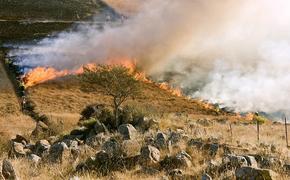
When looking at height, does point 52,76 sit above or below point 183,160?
below

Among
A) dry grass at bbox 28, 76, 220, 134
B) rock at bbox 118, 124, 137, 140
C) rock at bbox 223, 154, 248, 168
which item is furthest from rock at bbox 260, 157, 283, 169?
dry grass at bbox 28, 76, 220, 134

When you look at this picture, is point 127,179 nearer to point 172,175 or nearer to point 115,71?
point 172,175

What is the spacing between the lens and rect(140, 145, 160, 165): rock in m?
19.7

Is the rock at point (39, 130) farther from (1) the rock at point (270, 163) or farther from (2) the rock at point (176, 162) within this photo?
(1) the rock at point (270, 163)

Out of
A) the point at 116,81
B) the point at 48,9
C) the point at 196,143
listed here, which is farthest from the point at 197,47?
the point at 196,143

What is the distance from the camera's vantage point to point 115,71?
2434 inches

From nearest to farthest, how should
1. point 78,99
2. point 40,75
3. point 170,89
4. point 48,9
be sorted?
point 78,99
point 170,89
point 40,75
point 48,9

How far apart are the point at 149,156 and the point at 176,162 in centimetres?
116

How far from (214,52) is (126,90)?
78994 mm

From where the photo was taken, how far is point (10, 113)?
85.1 metres

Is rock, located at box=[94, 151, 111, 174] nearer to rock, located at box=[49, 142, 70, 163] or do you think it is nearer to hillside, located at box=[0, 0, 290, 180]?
hillside, located at box=[0, 0, 290, 180]

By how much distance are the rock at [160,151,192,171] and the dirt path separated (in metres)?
43.6

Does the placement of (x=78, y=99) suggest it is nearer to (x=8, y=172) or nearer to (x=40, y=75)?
(x=40, y=75)

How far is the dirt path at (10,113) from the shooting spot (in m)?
69.2
